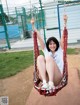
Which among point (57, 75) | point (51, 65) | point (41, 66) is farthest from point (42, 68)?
point (57, 75)

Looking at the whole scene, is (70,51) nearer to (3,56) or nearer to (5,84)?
(3,56)

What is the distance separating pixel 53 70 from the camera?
3.91m

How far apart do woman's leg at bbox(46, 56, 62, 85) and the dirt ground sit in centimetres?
139

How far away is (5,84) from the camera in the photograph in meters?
6.13

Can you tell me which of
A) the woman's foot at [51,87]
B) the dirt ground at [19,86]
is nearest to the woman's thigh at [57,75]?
the woman's foot at [51,87]

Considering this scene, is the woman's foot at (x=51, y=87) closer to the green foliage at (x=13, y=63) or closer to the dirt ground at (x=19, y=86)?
the dirt ground at (x=19, y=86)

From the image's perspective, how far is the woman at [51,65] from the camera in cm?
381

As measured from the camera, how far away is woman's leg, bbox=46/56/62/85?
388 cm

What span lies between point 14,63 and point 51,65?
402 centimetres

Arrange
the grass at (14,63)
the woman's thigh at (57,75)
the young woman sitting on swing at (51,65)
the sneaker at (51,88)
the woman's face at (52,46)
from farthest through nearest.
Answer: the grass at (14,63) → the woman's face at (52,46) → the woman's thigh at (57,75) → the young woman sitting on swing at (51,65) → the sneaker at (51,88)

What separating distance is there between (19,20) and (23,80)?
7.39m

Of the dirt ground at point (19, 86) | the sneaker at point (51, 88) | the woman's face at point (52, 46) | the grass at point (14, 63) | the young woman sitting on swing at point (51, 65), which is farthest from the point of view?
the grass at point (14, 63)

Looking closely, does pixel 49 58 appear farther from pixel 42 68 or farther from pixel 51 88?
pixel 51 88

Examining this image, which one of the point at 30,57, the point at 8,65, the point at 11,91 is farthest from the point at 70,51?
the point at 11,91
